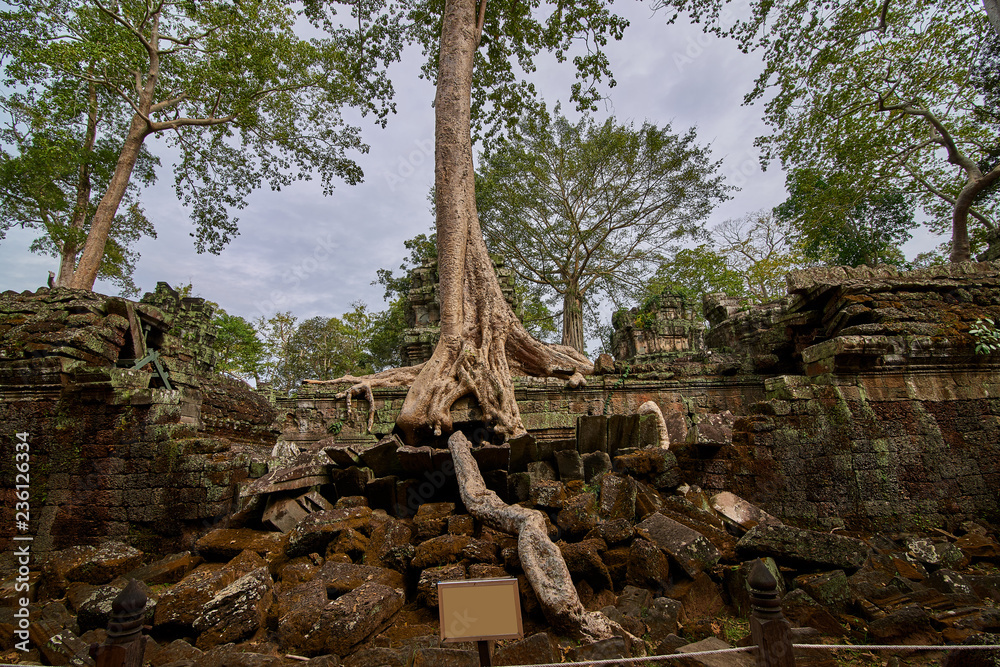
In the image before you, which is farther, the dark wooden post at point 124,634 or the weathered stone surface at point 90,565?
the weathered stone surface at point 90,565

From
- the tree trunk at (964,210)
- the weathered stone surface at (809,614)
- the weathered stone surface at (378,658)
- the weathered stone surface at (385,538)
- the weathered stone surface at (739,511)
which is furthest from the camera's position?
the tree trunk at (964,210)

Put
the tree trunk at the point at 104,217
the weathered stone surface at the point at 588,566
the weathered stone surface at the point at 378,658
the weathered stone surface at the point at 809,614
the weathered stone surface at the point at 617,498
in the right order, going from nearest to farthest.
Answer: the weathered stone surface at the point at 378,658
the weathered stone surface at the point at 809,614
the weathered stone surface at the point at 588,566
the weathered stone surface at the point at 617,498
the tree trunk at the point at 104,217

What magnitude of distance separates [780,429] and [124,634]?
4260 mm

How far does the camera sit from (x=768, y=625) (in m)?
1.46

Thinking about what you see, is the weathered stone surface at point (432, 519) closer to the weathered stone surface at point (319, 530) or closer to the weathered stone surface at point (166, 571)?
the weathered stone surface at point (319, 530)

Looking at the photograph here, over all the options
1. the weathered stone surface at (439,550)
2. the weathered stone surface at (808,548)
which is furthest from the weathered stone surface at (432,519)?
the weathered stone surface at (808,548)

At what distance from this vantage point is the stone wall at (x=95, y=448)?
3592 millimetres

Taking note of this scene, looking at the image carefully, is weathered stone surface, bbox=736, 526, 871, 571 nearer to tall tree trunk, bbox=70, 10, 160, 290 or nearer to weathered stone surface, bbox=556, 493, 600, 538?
weathered stone surface, bbox=556, 493, 600, 538

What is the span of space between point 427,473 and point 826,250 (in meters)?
21.9

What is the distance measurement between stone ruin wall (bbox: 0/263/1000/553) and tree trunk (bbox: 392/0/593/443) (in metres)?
1.46

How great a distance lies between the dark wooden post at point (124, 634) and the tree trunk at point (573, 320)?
15.3m

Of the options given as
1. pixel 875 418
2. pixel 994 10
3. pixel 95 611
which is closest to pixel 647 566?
pixel 875 418

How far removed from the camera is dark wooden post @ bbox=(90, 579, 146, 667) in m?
1.40

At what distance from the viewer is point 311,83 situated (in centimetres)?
1312
